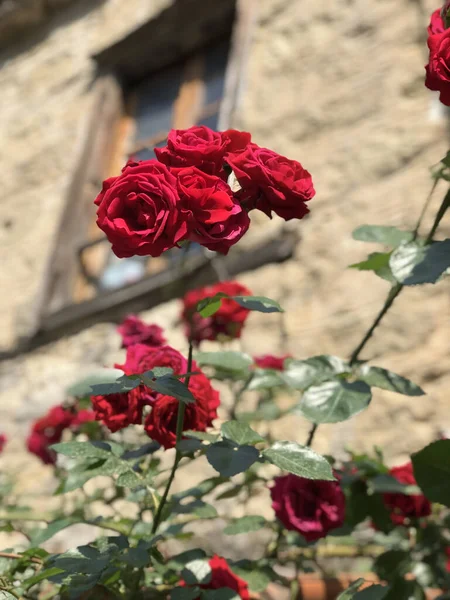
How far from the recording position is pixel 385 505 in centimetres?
124

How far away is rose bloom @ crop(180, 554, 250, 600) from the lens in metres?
0.97

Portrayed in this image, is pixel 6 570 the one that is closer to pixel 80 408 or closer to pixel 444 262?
pixel 80 408

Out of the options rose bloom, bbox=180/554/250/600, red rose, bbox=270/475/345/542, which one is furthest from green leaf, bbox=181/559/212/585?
red rose, bbox=270/475/345/542

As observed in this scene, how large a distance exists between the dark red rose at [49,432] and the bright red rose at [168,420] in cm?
77

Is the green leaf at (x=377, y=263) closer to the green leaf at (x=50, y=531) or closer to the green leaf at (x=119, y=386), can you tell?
the green leaf at (x=119, y=386)

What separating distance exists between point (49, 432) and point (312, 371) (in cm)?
92

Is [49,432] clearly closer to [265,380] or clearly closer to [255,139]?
[265,380]

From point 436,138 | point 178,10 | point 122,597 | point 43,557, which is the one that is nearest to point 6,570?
point 43,557

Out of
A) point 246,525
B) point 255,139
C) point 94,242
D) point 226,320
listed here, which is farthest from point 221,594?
point 94,242

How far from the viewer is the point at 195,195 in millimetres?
728

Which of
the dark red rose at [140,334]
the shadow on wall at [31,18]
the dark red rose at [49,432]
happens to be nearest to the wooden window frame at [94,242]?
the shadow on wall at [31,18]

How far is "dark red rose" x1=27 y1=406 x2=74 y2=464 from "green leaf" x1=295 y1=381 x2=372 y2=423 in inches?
33.9

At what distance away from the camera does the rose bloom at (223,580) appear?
0.97m

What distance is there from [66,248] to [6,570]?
264 cm
